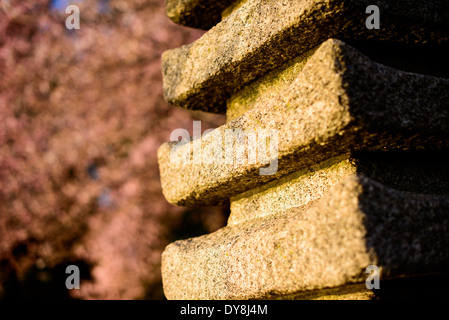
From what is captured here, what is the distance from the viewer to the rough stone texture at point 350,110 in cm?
80

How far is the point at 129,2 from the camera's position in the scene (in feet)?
15.5

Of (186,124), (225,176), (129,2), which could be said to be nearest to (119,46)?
(129,2)

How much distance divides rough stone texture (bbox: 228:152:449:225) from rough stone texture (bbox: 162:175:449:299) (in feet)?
0.24

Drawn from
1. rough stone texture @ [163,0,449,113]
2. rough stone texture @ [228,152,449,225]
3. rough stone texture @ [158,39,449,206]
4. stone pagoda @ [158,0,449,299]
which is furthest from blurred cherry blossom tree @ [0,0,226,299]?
rough stone texture @ [158,39,449,206]

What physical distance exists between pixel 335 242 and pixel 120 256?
365cm

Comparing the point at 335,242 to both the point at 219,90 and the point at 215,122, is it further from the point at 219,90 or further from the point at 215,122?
the point at 215,122

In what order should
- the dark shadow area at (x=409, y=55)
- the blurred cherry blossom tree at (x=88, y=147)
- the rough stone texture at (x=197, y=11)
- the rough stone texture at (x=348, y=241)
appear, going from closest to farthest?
the rough stone texture at (x=348, y=241) → the dark shadow area at (x=409, y=55) → the rough stone texture at (x=197, y=11) → the blurred cherry blossom tree at (x=88, y=147)

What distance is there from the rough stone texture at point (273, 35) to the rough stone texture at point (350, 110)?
12 centimetres

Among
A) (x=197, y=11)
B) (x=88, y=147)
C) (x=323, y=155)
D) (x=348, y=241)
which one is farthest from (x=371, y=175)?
(x=88, y=147)

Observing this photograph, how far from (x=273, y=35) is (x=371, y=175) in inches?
16.5

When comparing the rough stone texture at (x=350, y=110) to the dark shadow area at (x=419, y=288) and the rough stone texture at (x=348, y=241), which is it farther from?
the dark shadow area at (x=419, y=288)

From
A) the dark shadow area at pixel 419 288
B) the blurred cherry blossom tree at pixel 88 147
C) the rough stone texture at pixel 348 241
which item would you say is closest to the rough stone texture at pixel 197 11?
the rough stone texture at pixel 348 241

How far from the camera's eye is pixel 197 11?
4.80ft

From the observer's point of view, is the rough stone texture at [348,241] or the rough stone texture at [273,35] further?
the rough stone texture at [273,35]
